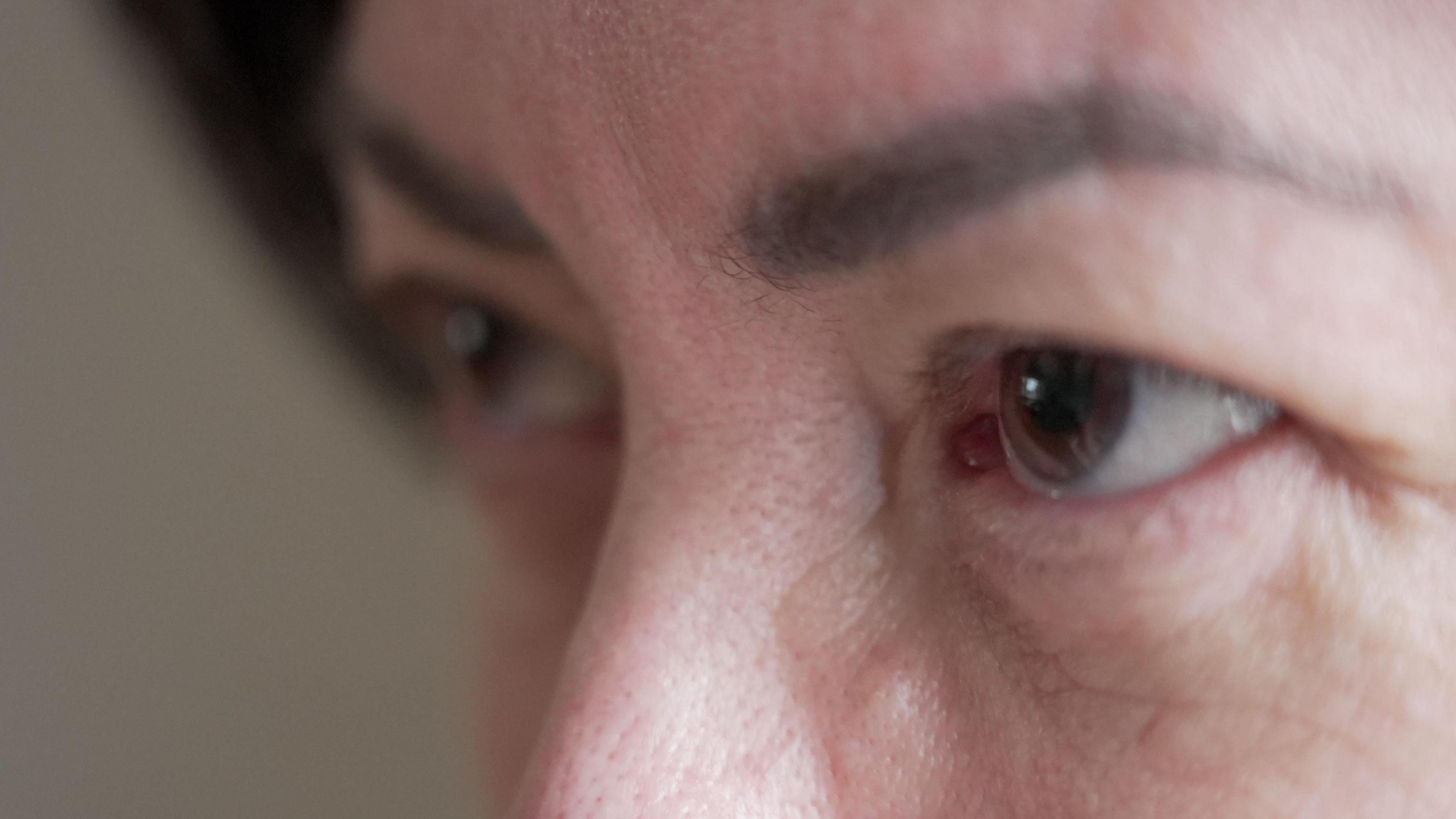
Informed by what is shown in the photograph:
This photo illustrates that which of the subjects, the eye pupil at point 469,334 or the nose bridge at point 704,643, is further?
the eye pupil at point 469,334

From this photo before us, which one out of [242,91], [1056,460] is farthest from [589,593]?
[242,91]

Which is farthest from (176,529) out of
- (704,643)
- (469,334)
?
(704,643)

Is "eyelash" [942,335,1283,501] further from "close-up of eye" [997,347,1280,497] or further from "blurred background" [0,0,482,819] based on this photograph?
"blurred background" [0,0,482,819]

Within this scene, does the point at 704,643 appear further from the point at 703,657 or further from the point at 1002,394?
the point at 1002,394

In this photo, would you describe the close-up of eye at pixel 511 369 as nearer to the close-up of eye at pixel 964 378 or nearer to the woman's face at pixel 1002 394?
the close-up of eye at pixel 964 378

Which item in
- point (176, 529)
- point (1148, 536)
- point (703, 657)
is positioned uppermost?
point (1148, 536)

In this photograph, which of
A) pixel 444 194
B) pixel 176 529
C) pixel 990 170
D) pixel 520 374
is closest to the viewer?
pixel 990 170

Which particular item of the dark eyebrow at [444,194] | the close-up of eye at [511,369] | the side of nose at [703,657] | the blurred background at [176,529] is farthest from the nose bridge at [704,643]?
the blurred background at [176,529]
